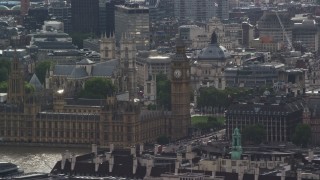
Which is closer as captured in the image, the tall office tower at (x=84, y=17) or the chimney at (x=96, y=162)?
the chimney at (x=96, y=162)

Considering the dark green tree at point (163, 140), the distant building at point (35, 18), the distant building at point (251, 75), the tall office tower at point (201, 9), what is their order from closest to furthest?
1. the dark green tree at point (163, 140)
2. the distant building at point (251, 75)
3. the distant building at point (35, 18)
4. the tall office tower at point (201, 9)

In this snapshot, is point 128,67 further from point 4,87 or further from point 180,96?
point 180,96

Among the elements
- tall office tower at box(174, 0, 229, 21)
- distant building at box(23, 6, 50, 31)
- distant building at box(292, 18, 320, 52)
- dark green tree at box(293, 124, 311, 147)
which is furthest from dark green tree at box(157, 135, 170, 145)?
tall office tower at box(174, 0, 229, 21)

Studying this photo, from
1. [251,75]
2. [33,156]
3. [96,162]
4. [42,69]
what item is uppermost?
[96,162]

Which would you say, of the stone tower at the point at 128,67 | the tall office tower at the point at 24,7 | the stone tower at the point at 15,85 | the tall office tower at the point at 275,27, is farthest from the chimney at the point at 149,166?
the tall office tower at the point at 24,7

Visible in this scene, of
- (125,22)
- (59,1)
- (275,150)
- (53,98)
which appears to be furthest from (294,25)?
(275,150)

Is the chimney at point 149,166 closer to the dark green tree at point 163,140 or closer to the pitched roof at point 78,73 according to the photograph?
the dark green tree at point 163,140

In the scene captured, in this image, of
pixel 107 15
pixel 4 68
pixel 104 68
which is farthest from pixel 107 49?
pixel 107 15
